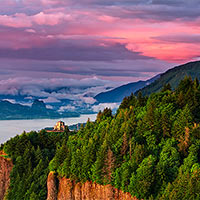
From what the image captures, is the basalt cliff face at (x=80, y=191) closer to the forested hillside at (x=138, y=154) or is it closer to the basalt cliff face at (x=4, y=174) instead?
the forested hillside at (x=138, y=154)

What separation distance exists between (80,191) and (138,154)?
1433 centimetres

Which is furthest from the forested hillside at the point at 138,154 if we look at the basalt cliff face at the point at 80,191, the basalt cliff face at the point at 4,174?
the basalt cliff face at the point at 4,174

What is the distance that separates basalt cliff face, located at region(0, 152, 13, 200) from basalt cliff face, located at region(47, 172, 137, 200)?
19.5m

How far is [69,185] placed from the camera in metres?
77.3

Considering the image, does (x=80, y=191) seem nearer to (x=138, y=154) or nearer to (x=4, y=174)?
(x=138, y=154)

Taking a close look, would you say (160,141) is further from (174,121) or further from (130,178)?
(130,178)

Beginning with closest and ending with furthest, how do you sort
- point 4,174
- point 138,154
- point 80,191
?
point 138,154 → point 80,191 → point 4,174

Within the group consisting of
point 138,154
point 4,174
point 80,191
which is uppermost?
point 138,154

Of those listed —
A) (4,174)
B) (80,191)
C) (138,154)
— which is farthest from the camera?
(4,174)

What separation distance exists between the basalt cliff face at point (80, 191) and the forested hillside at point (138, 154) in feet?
3.66

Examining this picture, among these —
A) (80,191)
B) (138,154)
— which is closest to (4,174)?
(80,191)

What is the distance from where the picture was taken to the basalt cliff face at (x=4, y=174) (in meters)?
98.4

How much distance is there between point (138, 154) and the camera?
6631cm

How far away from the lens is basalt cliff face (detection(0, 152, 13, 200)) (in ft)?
323
